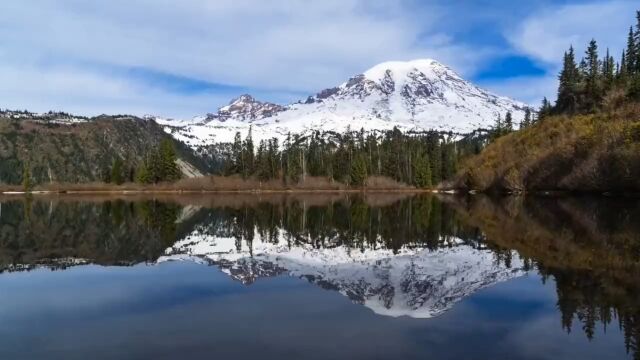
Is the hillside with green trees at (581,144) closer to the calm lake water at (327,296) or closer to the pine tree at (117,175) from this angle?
the calm lake water at (327,296)

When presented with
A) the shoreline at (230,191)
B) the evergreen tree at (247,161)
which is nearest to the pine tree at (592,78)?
the shoreline at (230,191)

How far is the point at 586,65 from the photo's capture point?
440 ft

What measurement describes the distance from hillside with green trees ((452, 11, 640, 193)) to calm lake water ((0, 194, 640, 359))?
137 ft

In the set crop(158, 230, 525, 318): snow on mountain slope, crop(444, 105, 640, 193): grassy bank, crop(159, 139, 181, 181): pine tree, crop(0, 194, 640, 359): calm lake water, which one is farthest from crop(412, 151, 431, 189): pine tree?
crop(158, 230, 525, 318): snow on mountain slope

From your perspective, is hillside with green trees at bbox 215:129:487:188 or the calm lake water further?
hillside with green trees at bbox 215:129:487:188

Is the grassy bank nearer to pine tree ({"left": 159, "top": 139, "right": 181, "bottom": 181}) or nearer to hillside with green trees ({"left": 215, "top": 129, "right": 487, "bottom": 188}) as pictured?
hillside with green trees ({"left": 215, "top": 129, "right": 487, "bottom": 188})

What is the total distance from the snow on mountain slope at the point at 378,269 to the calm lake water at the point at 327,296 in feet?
0.27

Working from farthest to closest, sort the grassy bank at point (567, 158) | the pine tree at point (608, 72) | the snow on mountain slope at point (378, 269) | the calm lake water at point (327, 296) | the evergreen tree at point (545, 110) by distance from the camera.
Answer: the evergreen tree at point (545, 110), the pine tree at point (608, 72), the grassy bank at point (567, 158), the snow on mountain slope at point (378, 269), the calm lake water at point (327, 296)

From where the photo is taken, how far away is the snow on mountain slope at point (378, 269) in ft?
53.3

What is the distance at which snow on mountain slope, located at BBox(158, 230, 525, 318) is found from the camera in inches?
640

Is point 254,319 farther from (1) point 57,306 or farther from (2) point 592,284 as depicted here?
(2) point 592,284

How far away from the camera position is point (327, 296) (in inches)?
657

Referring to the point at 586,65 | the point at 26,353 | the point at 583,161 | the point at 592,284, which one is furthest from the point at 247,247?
the point at 586,65

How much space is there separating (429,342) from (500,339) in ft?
4.66
